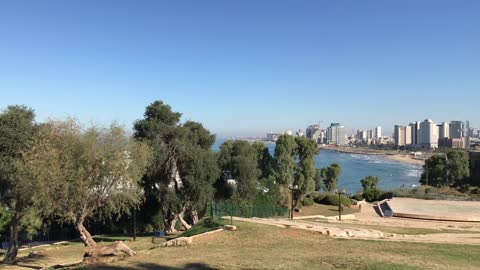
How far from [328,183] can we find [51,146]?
6869 centimetres

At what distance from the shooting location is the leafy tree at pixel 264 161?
189 feet

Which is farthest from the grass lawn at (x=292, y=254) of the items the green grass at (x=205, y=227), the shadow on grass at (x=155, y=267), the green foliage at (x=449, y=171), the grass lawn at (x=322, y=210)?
the green foliage at (x=449, y=171)

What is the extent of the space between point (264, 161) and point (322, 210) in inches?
568

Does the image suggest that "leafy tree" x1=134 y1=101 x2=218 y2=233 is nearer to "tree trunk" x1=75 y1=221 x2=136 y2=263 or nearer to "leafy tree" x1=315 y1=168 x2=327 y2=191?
"tree trunk" x1=75 y1=221 x2=136 y2=263

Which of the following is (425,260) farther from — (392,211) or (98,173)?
(392,211)

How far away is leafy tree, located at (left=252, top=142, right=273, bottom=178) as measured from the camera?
189 feet

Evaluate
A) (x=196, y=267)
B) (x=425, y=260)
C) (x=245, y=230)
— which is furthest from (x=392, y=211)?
(x=196, y=267)

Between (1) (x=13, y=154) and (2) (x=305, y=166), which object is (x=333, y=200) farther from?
(1) (x=13, y=154)

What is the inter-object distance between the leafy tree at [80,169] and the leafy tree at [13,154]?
3001 mm

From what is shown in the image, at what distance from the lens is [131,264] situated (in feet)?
50.3

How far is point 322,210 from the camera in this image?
4569 centimetres

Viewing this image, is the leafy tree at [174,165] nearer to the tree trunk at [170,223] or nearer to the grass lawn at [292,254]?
the tree trunk at [170,223]

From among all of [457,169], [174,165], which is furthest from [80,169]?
[457,169]

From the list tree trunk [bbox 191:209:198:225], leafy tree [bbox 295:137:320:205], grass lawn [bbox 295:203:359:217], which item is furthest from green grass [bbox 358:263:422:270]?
leafy tree [bbox 295:137:320:205]
